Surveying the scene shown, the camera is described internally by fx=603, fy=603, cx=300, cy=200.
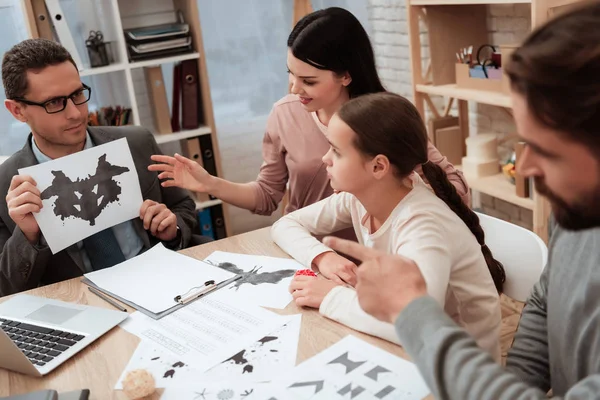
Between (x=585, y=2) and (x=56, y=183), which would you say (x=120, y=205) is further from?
(x=585, y=2)

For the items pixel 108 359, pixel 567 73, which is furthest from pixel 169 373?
pixel 567 73

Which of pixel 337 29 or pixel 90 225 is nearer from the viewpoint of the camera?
pixel 90 225

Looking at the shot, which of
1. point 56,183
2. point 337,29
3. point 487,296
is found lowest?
point 487,296

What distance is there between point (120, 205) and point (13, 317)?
45 cm

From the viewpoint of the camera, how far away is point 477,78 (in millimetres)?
2830

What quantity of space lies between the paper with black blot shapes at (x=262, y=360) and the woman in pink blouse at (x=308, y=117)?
2.59ft

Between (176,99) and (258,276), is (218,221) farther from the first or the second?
(258,276)

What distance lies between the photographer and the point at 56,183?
5.24ft

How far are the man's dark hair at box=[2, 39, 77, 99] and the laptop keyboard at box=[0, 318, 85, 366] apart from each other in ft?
2.65

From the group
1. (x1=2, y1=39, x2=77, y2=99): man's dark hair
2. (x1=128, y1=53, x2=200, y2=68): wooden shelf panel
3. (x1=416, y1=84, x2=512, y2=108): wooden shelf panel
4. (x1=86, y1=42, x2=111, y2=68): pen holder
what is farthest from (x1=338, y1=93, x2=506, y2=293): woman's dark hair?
(x1=86, y1=42, x2=111, y2=68): pen holder

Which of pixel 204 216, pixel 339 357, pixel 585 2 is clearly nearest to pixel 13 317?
pixel 339 357

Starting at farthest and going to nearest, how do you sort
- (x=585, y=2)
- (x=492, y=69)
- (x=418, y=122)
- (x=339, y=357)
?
(x=492, y=69)
(x=418, y=122)
(x=339, y=357)
(x=585, y=2)

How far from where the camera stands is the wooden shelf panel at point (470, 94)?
2.61m

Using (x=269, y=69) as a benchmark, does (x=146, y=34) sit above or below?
above
